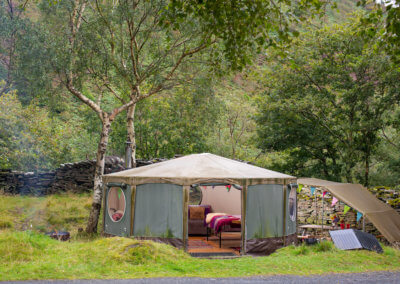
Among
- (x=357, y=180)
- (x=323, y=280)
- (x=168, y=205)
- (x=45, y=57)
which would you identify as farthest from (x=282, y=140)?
(x=323, y=280)

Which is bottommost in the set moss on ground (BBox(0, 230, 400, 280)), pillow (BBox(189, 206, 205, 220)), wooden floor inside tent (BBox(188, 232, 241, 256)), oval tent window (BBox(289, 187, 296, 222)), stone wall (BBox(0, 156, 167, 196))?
wooden floor inside tent (BBox(188, 232, 241, 256))

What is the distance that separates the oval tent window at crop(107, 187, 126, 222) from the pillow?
2.35 m

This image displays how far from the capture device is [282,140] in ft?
50.4

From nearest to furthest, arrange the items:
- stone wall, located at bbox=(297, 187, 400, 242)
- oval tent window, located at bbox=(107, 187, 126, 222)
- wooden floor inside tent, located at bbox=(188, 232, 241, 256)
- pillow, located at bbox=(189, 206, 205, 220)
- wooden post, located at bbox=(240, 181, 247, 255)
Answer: wooden post, located at bbox=(240, 181, 247, 255), wooden floor inside tent, located at bbox=(188, 232, 241, 256), oval tent window, located at bbox=(107, 187, 126, 222), pillow, located at bbox=(189, 206, 205, 220), stone wall, located at bbox=(297, 187, 400, 242)

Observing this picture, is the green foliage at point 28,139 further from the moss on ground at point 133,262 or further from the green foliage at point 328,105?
the moss on ground at point 133,262

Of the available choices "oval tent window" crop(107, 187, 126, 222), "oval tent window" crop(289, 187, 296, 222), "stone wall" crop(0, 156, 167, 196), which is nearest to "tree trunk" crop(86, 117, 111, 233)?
"oval tent window" crop(107, 187, 126, 222)

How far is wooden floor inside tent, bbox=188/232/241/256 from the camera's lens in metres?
9.10

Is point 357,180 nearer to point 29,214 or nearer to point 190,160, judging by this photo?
point 190,160

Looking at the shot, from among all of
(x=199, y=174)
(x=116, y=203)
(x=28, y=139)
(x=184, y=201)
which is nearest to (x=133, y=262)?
(x=184, y=201)

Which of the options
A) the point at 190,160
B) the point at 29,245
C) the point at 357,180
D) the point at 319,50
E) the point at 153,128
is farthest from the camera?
the point at 153,128

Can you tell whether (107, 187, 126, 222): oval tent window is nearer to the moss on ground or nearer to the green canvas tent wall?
the green canvas tent wall

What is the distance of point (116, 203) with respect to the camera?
32.2 ft

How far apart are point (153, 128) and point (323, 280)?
13847 mm

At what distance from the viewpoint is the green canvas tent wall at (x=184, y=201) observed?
8.62 meters
